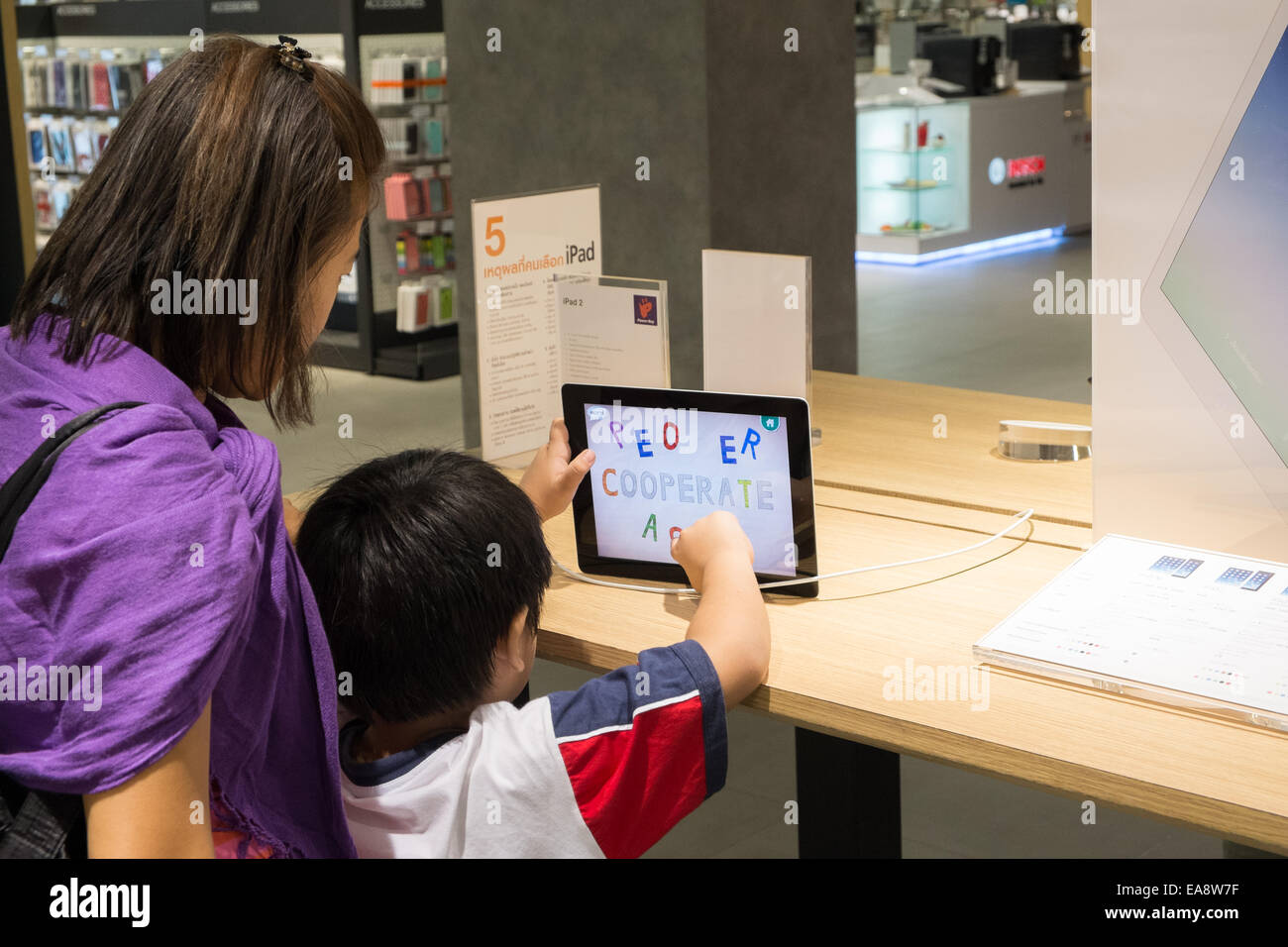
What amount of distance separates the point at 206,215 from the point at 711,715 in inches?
24.2

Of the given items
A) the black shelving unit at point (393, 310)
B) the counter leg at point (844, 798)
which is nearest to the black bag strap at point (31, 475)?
the counter leg at point (844, 798)

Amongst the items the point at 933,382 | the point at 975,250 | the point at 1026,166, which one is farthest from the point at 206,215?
the point at 1026,166

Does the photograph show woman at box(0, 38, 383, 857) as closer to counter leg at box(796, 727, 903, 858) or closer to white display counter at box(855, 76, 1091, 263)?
counter leg at box(796, 727, 903, 858)

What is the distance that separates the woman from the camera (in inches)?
33.4

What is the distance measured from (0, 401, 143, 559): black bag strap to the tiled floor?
5.86ft

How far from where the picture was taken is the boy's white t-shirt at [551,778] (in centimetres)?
118

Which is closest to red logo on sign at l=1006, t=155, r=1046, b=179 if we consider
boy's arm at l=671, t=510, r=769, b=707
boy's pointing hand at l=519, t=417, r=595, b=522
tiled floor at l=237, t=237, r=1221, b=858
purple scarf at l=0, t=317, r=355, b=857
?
tiled floor at l=237, t=237, r=1221, b=858

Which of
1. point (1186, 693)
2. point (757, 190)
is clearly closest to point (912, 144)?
point (757, 190)

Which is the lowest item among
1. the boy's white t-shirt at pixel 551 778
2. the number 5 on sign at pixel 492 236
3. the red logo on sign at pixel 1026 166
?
the boy's white t-shirt at pixel 551 778

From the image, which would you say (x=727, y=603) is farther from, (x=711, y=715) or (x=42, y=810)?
(x=42, y=810)

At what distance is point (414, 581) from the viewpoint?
1211 millimetres

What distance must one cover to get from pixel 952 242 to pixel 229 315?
360 inches

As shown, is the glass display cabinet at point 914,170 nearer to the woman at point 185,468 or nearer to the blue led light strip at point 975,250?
the blue led light strip at point 975,250
